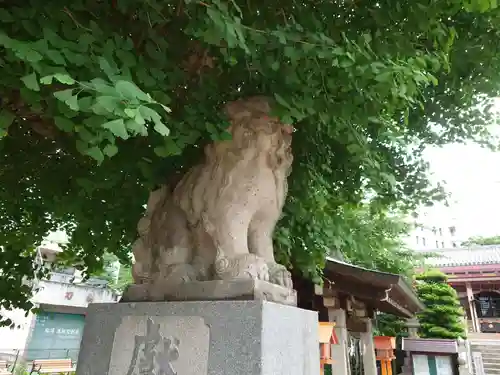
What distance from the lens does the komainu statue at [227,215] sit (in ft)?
8.08

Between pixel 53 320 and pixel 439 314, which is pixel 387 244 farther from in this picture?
pixel 53 320

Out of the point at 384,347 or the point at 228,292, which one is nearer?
the point at 228,292

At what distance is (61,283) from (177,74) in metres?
15.8

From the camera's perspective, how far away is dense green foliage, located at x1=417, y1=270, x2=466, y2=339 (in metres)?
11.0

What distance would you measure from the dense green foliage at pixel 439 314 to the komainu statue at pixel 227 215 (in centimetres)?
1008

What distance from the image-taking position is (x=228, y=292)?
2250 mm

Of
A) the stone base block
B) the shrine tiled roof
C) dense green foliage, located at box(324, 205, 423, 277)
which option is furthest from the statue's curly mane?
the shrine tiled roof

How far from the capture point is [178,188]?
9.47 feet

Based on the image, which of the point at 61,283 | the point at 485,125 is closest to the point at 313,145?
the point at 485,125

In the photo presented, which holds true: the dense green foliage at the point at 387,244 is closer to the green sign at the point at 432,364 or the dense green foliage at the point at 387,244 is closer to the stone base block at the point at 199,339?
the green sign at the point at 432,364

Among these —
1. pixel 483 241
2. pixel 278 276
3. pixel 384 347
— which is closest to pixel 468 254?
pixel 483 241

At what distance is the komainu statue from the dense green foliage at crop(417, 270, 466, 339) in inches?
397

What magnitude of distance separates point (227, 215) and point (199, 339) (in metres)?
0.74

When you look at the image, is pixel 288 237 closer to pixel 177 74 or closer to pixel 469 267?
pixel 177 74
